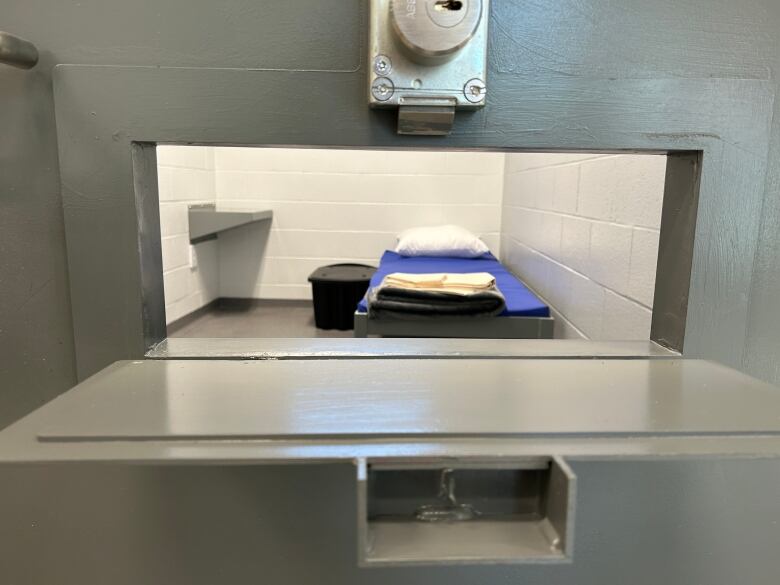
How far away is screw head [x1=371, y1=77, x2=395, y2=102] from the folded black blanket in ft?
3.21

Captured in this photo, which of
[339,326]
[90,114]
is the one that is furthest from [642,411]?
[339,326]

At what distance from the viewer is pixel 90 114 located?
22.7 inches

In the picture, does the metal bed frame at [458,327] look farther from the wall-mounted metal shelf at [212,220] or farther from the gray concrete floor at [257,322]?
the wall-mounted metal shelf at [212,220]

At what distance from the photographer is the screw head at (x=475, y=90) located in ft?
1.87

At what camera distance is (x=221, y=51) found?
0.58 metres

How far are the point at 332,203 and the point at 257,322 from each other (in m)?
0.79

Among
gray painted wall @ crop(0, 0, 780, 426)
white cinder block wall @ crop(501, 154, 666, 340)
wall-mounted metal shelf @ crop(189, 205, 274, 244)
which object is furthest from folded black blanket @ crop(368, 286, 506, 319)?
wall-mounted metal shelf @ crop(189, 205, 274, 244)

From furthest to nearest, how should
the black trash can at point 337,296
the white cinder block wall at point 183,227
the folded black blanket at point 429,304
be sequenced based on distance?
the black trash can at point 337,296 < the white cinder block wall at point 183,227 < the folded black blanket at point 429,304

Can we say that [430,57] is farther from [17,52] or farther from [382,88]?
[17,52]

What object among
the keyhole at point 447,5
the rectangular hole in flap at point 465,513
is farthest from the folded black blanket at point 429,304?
the rectangular hole in flap at point 465,513

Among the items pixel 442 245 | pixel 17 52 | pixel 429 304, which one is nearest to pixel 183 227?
pixel 442 245

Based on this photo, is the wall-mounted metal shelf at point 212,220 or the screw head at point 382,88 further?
the wall-mounted metal shelf at point 212,220

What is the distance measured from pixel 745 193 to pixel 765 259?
0.09m

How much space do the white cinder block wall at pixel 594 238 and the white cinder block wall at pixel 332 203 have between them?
0.64m
